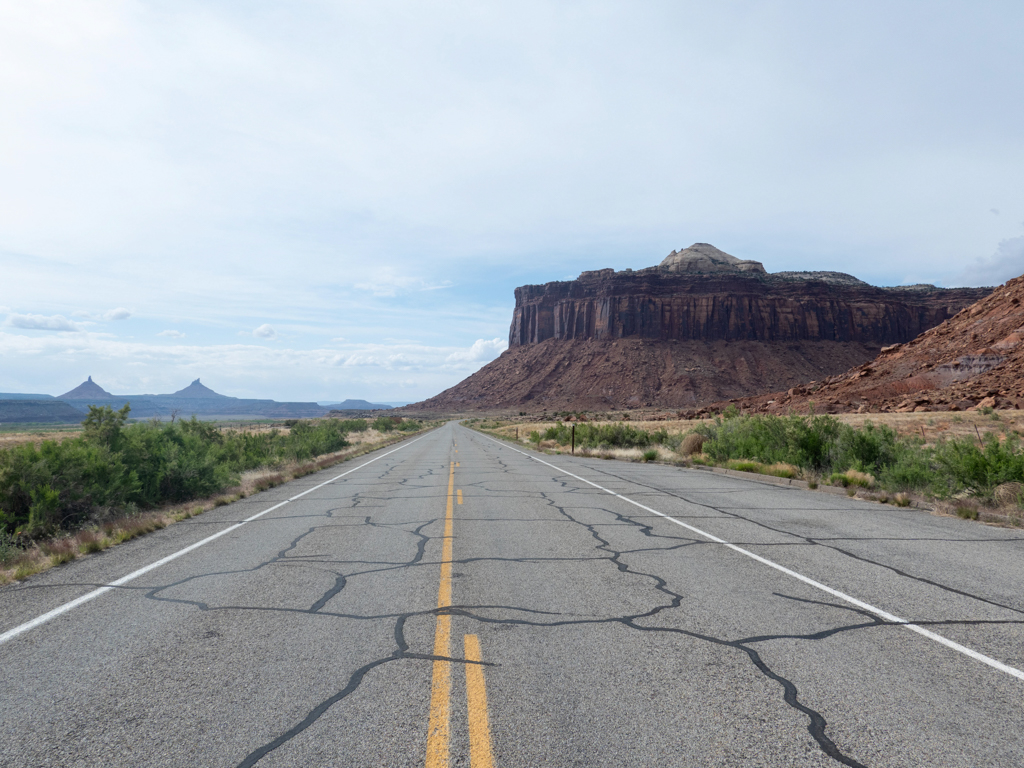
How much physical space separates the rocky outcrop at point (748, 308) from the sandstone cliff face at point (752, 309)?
0.21m

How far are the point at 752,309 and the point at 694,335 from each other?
14104 mm

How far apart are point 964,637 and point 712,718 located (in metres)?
2.59

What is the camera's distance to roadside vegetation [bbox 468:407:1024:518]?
10.8 meters

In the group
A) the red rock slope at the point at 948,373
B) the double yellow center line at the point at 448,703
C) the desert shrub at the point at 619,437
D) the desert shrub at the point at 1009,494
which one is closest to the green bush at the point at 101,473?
the double yellow center line at the point at 448,703

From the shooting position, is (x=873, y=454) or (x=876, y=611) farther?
(x=873, y=454)

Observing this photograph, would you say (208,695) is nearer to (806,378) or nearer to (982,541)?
(982,541)

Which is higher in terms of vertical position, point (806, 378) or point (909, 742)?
point (806, 378)

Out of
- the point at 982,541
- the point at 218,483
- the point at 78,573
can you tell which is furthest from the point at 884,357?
the point at 78,573

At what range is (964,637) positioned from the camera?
4.44 metres

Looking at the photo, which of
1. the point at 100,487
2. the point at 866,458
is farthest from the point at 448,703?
the point at 866,458

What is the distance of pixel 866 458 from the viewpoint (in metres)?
15.4

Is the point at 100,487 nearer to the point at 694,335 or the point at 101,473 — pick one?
the point at 101,473

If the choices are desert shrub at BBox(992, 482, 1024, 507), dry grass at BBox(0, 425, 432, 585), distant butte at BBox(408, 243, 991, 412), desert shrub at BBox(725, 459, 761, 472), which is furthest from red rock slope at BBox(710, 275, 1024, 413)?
distant butte at BBox(408, 243, 991, 412)

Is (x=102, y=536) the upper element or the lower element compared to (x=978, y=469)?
lower
